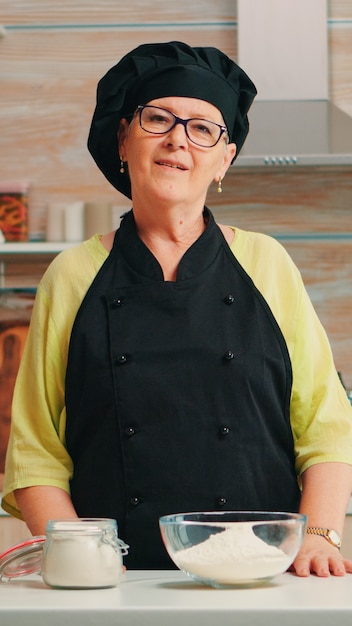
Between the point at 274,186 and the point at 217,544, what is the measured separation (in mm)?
2452

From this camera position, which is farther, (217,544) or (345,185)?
(345,185)

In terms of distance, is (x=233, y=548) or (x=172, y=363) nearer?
(x=233, y=548)

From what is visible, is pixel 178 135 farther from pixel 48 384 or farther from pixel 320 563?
pixel 320 563

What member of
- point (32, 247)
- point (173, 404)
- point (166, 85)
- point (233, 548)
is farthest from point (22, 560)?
point (32, 247)

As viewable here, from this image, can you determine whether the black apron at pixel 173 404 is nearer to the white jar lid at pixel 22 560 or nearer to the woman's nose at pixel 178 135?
the woman's nose at pixel 178 135

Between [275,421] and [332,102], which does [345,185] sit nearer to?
[332,102]

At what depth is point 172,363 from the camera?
1581 millimetres

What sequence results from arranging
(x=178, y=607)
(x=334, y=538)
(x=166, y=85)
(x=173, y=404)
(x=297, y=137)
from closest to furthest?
1. (x=178, y=607)
2. (x=334, y=538)
3. (x=173, y=404)
4. (x=166, y=85)
5. (x=297, y=137)

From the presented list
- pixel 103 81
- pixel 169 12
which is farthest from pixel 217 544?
pixel 169 12

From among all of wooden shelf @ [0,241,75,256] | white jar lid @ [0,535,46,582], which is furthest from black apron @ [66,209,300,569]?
wooden shelf @ [0,241,75,256]

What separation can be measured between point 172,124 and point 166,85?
7 centimetres

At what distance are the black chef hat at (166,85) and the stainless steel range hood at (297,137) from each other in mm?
1316

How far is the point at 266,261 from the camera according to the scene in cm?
167

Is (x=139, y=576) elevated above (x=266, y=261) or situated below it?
below
